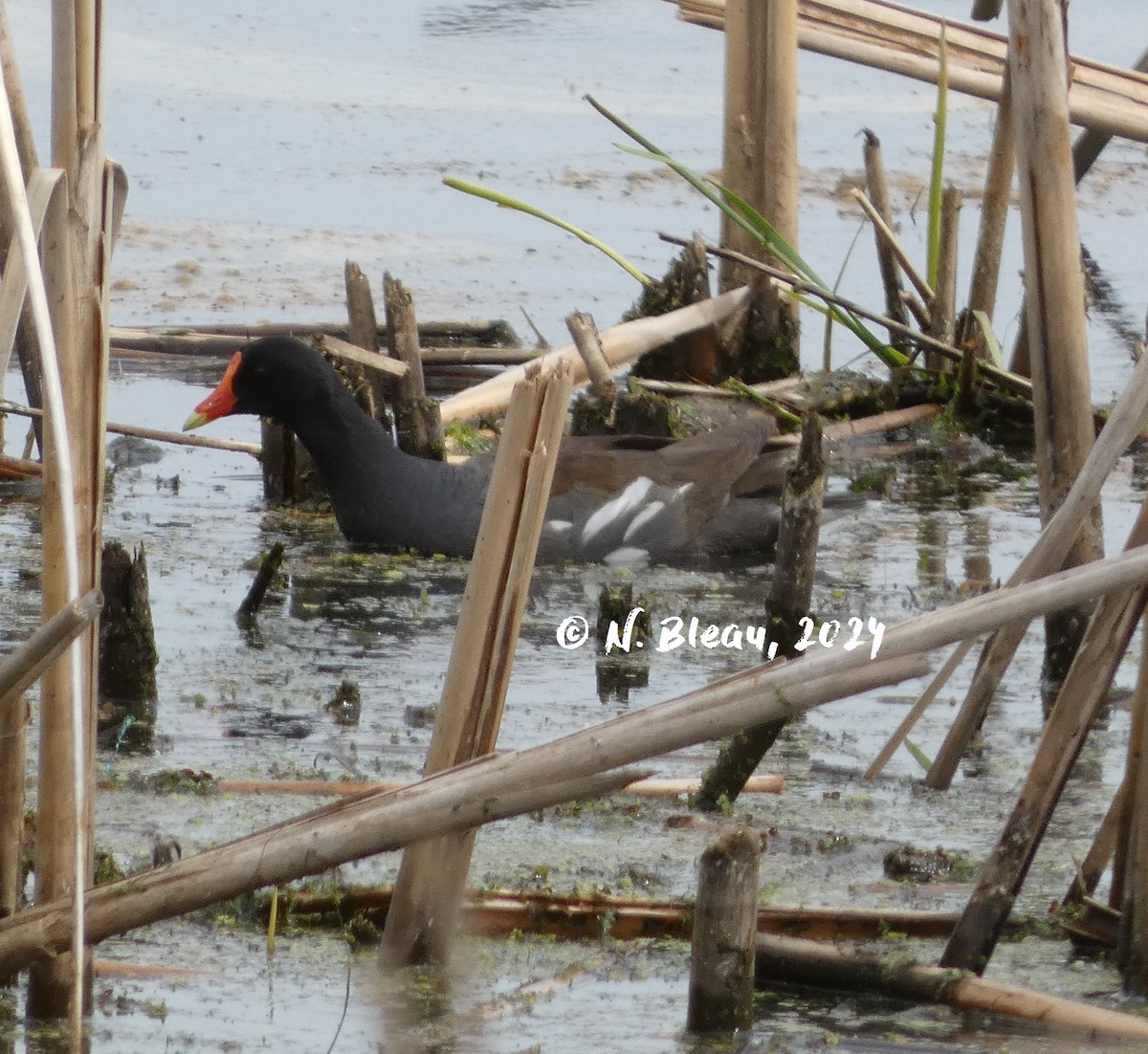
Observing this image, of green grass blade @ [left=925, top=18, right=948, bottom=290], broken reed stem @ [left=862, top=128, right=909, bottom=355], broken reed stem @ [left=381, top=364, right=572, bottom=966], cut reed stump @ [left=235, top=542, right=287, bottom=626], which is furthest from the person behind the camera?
broken reed stem @ [left=862, top=128, right=909, bottom=355]

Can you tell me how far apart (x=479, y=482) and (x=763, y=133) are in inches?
69.4

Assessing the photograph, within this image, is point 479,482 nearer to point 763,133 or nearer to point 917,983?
point 763,133

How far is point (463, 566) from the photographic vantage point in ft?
20.4

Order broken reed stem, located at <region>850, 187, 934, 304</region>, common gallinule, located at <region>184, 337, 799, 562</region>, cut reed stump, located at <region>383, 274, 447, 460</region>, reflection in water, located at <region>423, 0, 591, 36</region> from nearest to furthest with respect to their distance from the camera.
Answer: common gallinule, located at <region>184, 337, 799, 562</region>
cut reed stump, located at <region>383, 274, 447, 460</region>
broken reed stem, located at <region>850, 187, 934, 304</region>
reflection in water, located at <region>423, 0, 591, 36</region>

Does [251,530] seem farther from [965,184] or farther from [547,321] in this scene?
[965,184]

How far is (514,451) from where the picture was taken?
276 centimetres

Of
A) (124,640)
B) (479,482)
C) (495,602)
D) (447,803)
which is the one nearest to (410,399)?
(479,482)

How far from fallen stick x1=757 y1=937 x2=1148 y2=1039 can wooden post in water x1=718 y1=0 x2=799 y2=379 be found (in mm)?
4625

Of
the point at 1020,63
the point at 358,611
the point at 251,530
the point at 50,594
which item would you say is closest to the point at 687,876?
the point at 50,594

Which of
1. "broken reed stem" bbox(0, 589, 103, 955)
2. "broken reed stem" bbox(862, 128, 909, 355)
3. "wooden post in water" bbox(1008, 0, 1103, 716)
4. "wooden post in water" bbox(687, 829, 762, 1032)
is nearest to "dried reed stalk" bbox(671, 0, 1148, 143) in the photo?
"broken reed stem" bbox(862, 128, 909, 355)

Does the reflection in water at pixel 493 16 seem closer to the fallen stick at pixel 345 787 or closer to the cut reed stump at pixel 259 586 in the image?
the cut reed stump at pixel 259 586

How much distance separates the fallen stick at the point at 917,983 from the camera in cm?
271

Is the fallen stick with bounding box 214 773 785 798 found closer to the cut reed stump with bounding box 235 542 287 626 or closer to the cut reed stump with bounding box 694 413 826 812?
the cut reed stump with bounding box 694 413 826 812

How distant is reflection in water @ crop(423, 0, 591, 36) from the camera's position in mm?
14289
